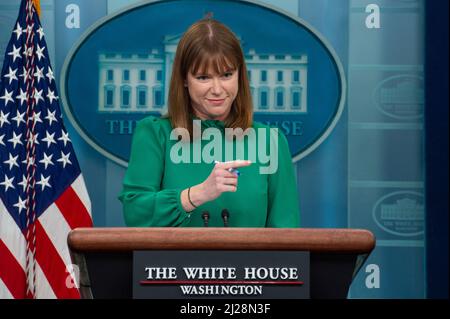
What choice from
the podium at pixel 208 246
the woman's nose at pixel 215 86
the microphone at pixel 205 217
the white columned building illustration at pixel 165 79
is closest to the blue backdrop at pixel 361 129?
the white columned building illustration at pixel 165 79

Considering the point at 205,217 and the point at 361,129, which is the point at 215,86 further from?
the point at 361,129

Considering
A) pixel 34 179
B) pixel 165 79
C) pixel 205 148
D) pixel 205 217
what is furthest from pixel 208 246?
pixel 165 79

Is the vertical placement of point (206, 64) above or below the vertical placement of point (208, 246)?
above

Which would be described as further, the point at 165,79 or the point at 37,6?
the point at 165,79

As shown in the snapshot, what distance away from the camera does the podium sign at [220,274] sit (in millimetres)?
2217

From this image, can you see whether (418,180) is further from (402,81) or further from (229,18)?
(229,18)

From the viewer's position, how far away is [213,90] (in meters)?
2.95

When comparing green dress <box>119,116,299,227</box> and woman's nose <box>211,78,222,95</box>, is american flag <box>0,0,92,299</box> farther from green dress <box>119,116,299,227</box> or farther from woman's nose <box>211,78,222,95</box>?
woman's nose <box>211,78,222,95</box>

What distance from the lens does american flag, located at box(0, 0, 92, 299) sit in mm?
4305

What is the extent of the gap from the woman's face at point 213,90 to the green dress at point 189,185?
0.05 metres

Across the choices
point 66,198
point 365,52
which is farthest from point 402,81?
point 66,198

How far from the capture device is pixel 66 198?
4.38m

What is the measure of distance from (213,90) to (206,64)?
0.09 metres
